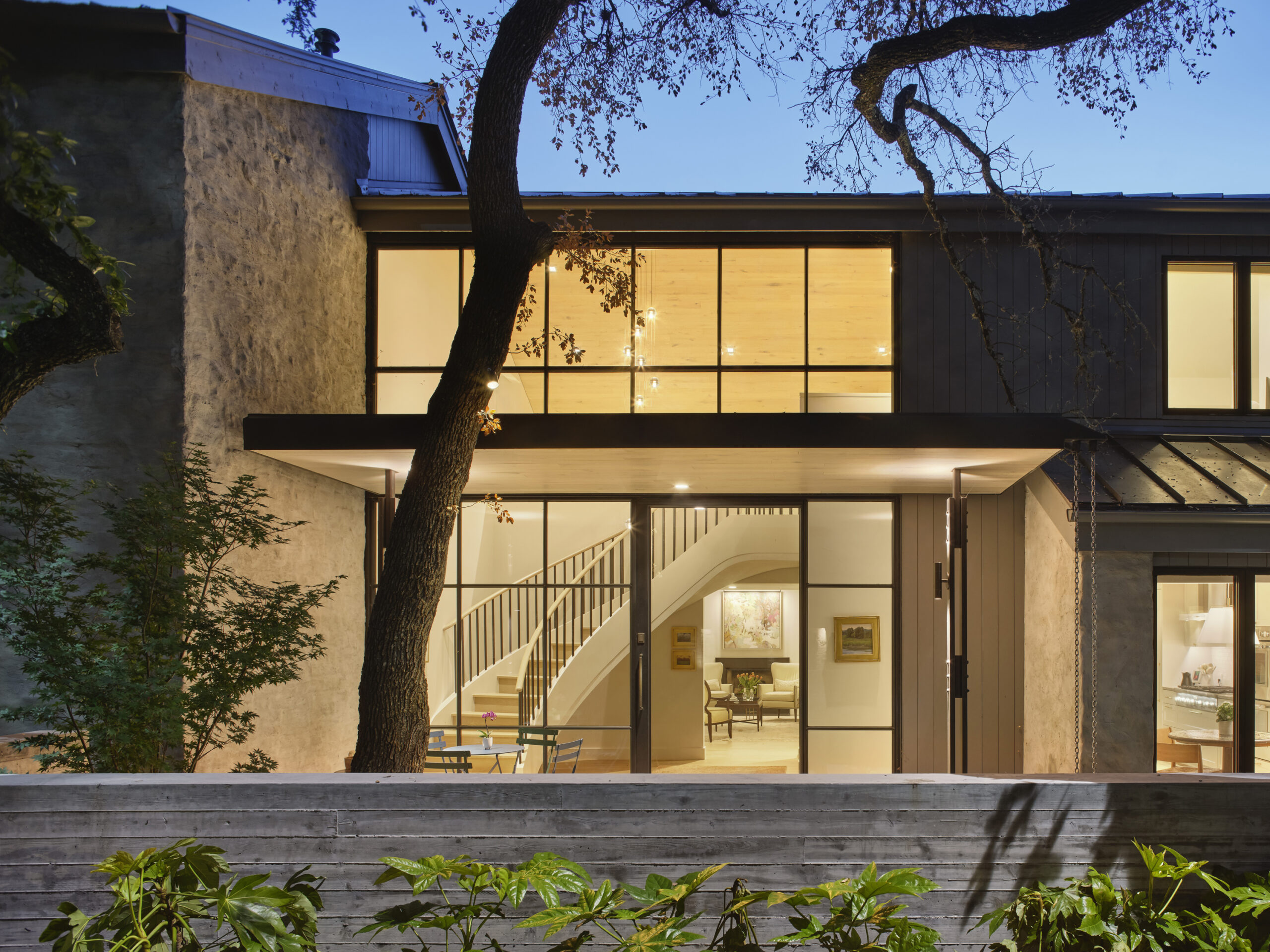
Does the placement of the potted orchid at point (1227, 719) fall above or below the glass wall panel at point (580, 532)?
below

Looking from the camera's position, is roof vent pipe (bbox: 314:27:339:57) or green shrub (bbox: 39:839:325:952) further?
roof vent pipe (bbox: 314:27:339:57)

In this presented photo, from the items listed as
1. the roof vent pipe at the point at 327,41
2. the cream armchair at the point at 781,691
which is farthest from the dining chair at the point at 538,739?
the roof vent pipe at the point at 327,41

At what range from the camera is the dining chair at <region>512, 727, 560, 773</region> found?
7.27 metres

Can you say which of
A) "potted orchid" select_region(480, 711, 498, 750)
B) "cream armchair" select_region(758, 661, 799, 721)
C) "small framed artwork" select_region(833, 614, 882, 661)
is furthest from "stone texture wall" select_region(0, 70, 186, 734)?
"cream armchair" select_region(758, 661, 799, 721)

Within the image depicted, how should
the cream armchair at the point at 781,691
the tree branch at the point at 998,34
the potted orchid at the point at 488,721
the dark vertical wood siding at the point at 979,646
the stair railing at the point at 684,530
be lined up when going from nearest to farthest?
1. the tree branch at the point at 998,34
2. the dark vertical wood siding at the point at 979,646
3. the potted orchid at the point at 488,721
4. the stair railing at the point at 684,530
5. the cream armchair at the point at 781,691

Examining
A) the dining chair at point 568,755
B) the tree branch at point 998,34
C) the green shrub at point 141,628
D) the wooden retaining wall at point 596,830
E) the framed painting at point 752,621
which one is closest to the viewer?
the wooden retaining wall at point 596,830

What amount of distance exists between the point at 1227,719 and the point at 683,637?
16.2 ft

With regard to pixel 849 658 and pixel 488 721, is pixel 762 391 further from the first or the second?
pixel 488 721

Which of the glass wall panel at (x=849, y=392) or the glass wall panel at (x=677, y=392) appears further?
the glass wall panel at (x=677, y=392)

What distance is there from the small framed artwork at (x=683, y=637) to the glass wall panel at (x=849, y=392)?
3.04m

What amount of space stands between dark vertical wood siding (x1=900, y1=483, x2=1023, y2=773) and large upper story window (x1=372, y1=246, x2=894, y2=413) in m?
1.41

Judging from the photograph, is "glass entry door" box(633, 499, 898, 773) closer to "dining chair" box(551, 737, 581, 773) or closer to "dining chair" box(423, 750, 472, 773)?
"dining chair" box(551, 737, 581, 773)

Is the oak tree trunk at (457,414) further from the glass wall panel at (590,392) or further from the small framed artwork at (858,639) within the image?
the small framed artwork at (858,639)

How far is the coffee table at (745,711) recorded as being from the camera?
12352 mm
